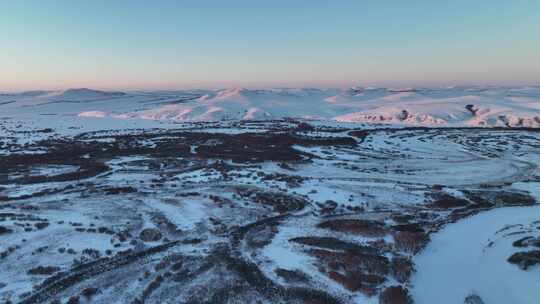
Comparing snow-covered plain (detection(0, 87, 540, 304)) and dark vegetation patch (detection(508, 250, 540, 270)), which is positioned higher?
dark vegetation patch (detection(508, 250, 540, 270))

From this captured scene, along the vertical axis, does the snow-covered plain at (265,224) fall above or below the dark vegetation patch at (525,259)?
below

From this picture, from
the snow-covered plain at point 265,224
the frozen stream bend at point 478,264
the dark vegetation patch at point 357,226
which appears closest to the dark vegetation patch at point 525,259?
the frozen stream bend at point 478,264

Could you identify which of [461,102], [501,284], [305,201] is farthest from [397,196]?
[461,102]

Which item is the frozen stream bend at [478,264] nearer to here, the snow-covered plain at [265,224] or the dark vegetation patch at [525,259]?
the snow-covered plain at [265,224]

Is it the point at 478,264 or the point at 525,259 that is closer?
the point at 525,259

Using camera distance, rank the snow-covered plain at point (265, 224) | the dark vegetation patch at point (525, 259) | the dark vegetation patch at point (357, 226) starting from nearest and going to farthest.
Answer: the snow-covered plain at point (265, 224) → the dark vegetation patch at point (525, 259) → the dark vegetation patch at point (357, 226)

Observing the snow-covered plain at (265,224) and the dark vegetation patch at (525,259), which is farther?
the dark vegetation patch at (525,259)

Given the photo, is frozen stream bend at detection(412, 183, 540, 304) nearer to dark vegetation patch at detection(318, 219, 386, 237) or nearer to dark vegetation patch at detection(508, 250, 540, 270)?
dark vegetation patch at detection(508, 250, 540, 270)

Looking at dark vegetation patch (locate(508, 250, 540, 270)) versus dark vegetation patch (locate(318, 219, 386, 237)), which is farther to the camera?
dark vegetation patch (locate(318, 219, 386, 237))

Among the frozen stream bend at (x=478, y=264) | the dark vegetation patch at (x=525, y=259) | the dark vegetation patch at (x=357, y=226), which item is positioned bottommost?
the frozen stream bend at (x=478, y=264)

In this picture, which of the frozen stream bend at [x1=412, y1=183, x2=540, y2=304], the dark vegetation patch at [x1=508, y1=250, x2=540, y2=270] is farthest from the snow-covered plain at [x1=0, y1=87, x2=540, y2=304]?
the dark vegetation patch at [x1=508, y1=250, x2=540, y2=270]

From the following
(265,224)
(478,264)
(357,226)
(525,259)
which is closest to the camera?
(525,259)

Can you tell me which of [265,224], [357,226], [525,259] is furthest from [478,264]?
[265,224]

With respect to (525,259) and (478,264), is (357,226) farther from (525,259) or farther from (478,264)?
(525,259)
